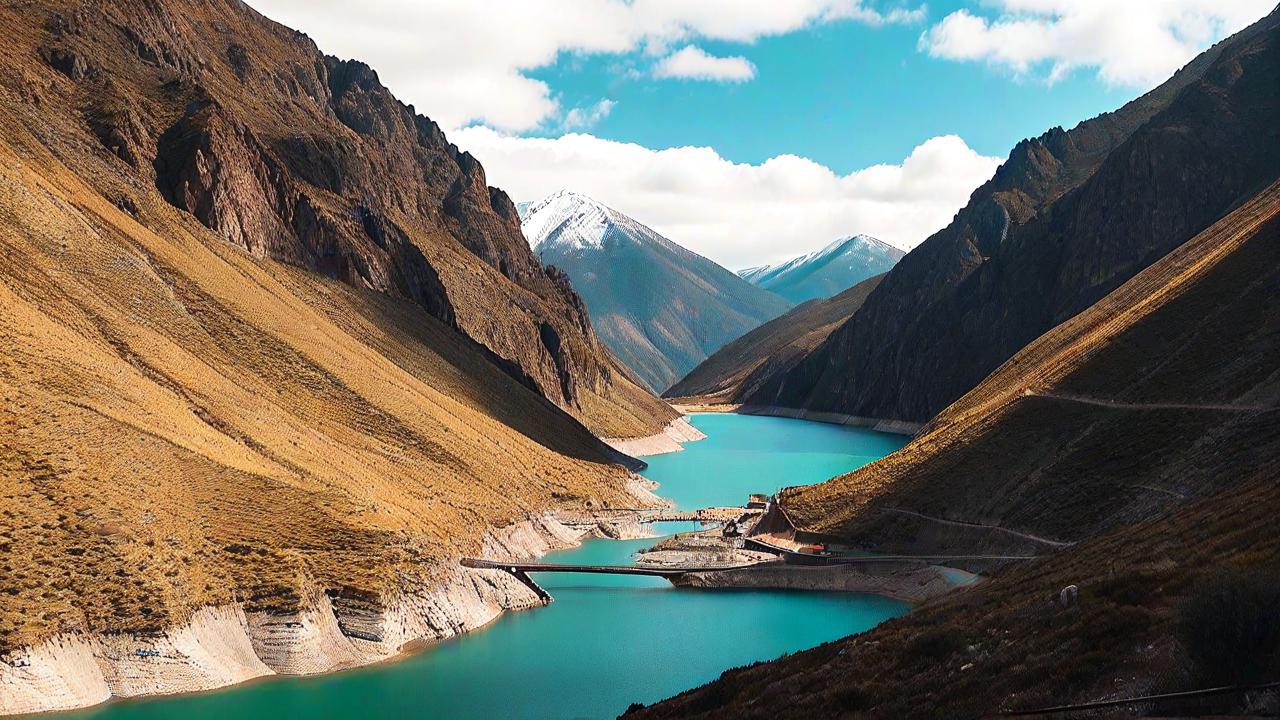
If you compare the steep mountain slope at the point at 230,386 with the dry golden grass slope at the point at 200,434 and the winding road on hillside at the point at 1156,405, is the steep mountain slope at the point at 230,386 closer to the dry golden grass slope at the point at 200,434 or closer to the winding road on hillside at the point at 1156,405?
the dry golden grass slope at the point at 200,434

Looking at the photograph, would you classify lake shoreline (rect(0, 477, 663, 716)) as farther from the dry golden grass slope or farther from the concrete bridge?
the concrete bridge

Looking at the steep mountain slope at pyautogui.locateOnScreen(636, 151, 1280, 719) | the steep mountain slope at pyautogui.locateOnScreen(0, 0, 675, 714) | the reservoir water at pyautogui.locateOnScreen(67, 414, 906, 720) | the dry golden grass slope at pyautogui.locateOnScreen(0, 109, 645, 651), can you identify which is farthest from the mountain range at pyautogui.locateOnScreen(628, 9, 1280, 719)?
the dry golden grass slope at pyautogui.locateOnScreen(0, 109, 645, 651)

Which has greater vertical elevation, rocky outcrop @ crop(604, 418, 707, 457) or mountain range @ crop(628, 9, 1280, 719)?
rocky outcrop @ crop(604, 418, 707, 457)

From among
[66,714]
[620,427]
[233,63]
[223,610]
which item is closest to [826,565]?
[223,610]

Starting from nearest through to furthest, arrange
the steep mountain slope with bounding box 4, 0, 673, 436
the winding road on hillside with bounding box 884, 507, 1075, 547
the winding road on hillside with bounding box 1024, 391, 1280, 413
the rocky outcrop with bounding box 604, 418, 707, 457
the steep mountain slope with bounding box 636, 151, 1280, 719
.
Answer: the steep mountain slope with bounding box 636, 151, 1280, 719 < the winding road on hillside with bounding box 1024, 391, 1280, 413 < the winding road on hillside with bounding box 884, 507, 1075, 547 < the steep mountain slope with bounding box 4, 0, 673, 436 < the rocky outcrop with bounding box 604, 418, 707, 457

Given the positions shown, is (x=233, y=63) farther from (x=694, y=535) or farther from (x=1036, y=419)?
(x=1036, y=419)

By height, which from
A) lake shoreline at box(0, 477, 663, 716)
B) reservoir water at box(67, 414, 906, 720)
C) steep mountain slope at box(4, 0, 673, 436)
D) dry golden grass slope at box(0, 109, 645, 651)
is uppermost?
steep mountain slope at box(4, 0, 673, 436)

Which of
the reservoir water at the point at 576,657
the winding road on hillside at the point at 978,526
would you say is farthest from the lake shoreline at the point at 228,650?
the winding road on hillside at the point at 978,526
